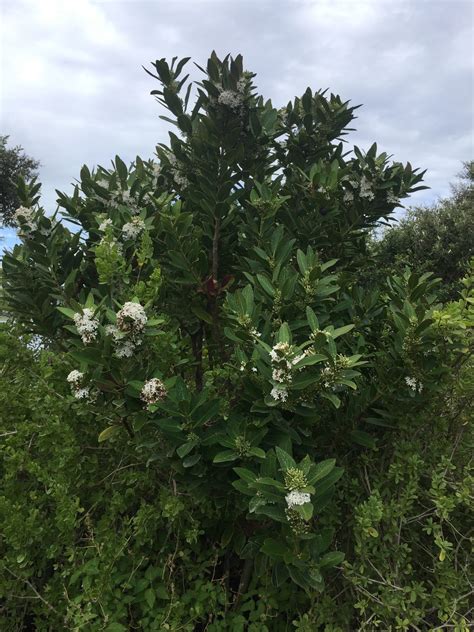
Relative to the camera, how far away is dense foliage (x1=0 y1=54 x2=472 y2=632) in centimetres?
179

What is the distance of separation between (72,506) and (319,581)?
1.11m

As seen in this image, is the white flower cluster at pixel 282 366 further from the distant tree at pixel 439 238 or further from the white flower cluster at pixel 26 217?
the distant tree at pixel 439 238

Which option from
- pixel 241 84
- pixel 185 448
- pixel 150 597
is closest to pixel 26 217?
pixel 241 84

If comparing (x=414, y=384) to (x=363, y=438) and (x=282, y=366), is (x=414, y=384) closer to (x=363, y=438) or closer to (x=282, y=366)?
(x=363, y=438)

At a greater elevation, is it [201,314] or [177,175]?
[177,175]

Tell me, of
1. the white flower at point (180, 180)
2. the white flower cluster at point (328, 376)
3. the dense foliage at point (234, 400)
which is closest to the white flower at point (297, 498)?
the dense foliage at point (234, 400)

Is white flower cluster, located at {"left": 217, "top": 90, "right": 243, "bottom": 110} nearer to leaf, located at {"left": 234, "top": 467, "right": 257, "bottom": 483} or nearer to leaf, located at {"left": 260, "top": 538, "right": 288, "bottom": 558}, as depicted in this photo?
leaf, located at {"left": 234, "top": 467, "right": 257, "bottom": 483}

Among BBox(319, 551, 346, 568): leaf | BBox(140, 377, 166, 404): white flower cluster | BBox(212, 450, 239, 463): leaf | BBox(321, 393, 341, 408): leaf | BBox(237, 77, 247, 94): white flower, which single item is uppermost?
BBox(237, 77, 247, 94): white flower

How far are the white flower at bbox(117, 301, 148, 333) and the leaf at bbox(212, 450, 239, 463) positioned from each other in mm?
545

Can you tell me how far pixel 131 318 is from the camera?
1724mm

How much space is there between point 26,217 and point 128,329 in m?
1.20

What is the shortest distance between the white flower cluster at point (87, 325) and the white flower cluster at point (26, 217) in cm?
99

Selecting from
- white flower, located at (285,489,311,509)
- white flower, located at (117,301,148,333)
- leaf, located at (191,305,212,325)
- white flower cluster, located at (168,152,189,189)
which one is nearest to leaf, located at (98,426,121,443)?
white flower, located at (117,301,148,333)

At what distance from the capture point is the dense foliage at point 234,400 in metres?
1.79
